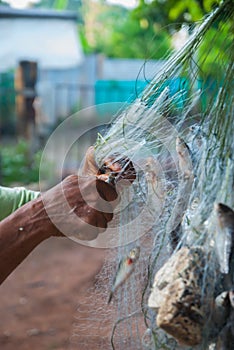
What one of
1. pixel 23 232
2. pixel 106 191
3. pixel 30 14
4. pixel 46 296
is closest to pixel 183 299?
pixel 106 191

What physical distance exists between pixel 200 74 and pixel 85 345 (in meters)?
0.61

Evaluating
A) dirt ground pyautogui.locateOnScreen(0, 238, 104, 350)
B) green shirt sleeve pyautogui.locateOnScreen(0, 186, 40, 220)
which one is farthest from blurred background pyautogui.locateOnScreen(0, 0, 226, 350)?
green shirt sleeve pyautogui.locateOnScreen(0, 186, 40, 220)

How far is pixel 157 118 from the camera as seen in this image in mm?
1266

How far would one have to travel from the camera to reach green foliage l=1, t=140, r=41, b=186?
336 inches

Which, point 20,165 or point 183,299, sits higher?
point 183,299

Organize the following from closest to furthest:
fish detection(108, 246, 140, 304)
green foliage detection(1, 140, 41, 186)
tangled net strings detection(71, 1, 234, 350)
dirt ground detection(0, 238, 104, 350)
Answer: tangled net strings detection(71, 1, 234, 350), fish detection(108, 246, 140, 304), dirt ground detection(0, 238, 104, 350), green foliage detection(1, 140, 41, 186)

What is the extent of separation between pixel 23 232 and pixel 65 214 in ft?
0.60

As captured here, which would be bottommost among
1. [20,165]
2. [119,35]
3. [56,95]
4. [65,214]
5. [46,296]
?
[46,296]

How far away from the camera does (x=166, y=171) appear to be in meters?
1.25

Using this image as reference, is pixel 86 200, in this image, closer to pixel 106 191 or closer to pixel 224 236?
pixel 106 191

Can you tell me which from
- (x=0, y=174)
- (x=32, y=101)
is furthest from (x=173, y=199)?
(x=32, y=101)

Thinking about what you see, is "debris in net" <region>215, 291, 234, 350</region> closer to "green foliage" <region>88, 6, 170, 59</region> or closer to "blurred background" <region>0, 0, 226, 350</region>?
"blurred background" <region>0, 0, 226, 350</region>

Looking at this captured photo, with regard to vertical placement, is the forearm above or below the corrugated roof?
below

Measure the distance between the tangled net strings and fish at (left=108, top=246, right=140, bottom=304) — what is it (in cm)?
1
